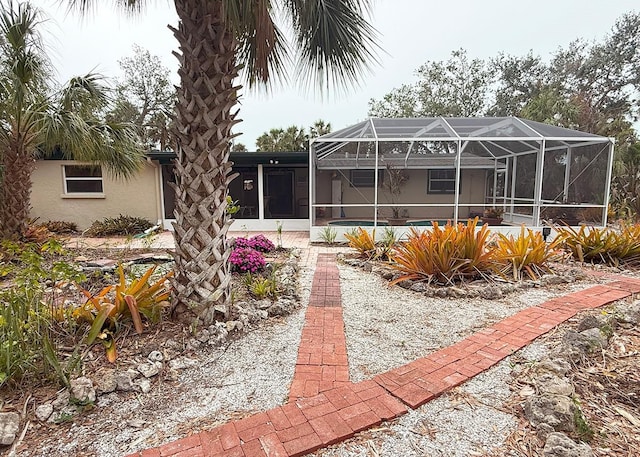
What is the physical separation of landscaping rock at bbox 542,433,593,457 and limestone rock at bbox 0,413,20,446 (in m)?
2.78

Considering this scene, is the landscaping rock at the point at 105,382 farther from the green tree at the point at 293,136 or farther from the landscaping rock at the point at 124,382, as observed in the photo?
the green tree at the point at 293,136

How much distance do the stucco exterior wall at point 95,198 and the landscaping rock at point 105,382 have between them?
10.5 metres

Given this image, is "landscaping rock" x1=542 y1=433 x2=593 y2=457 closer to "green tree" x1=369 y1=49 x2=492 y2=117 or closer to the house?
the house

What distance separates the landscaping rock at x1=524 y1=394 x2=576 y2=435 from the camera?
1.82 meters

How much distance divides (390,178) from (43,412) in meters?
12.1

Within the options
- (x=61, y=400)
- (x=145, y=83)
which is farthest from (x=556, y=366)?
(x=145, y=83)

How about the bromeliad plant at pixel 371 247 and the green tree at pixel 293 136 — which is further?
the green tree at pixel 293 136

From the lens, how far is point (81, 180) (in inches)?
459

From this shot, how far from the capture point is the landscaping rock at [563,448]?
1592 millimetres

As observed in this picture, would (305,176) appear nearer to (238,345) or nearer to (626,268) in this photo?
(626,268)

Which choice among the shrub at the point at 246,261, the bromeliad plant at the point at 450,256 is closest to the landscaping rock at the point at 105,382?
the shrub at the point at 246,261

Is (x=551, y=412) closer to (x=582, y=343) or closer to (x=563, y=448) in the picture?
(x=563, y=448)

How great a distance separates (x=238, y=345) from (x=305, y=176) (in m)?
11.3

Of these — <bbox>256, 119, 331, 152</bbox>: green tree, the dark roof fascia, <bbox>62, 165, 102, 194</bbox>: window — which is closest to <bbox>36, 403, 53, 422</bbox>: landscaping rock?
the dark roof fascia
